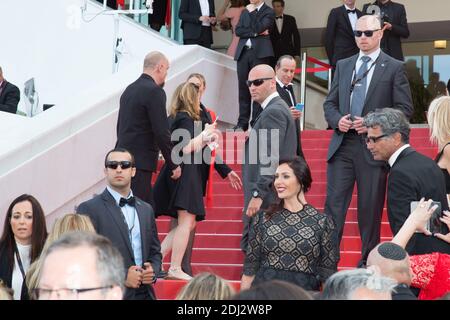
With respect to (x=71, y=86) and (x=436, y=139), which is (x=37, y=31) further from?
(x=436, y=139)

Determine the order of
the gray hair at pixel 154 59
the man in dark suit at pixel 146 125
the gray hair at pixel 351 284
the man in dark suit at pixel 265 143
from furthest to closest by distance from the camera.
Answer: the gray hair at pixel 154 59, the man in dark suit at pixel 146 125, the man in dark suit at pixel 265 143, the gray hair at pixel 351 284

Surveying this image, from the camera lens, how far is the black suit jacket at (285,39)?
593 inches

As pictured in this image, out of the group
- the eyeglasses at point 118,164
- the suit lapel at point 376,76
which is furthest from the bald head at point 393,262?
the suit lapel at point 376,76

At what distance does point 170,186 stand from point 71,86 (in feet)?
24.2

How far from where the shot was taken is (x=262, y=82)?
28.6 feet

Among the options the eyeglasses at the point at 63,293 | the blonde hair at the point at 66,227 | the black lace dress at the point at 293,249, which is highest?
the eyeglasses at the point at 63,293

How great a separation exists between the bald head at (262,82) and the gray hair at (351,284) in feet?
14.2

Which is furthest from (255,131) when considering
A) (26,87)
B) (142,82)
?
(26,87)

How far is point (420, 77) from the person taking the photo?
22.1m

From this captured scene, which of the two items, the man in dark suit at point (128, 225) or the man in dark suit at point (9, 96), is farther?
the man in dark suit at point (9, 96)

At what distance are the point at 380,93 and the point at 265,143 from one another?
1.31 meters

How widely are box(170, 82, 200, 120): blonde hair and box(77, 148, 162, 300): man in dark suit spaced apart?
177cm

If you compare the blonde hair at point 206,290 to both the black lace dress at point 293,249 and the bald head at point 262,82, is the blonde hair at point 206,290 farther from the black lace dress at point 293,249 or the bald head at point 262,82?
the bald head at point 262,82

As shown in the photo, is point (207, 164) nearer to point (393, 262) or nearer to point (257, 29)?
point (257, 29)
